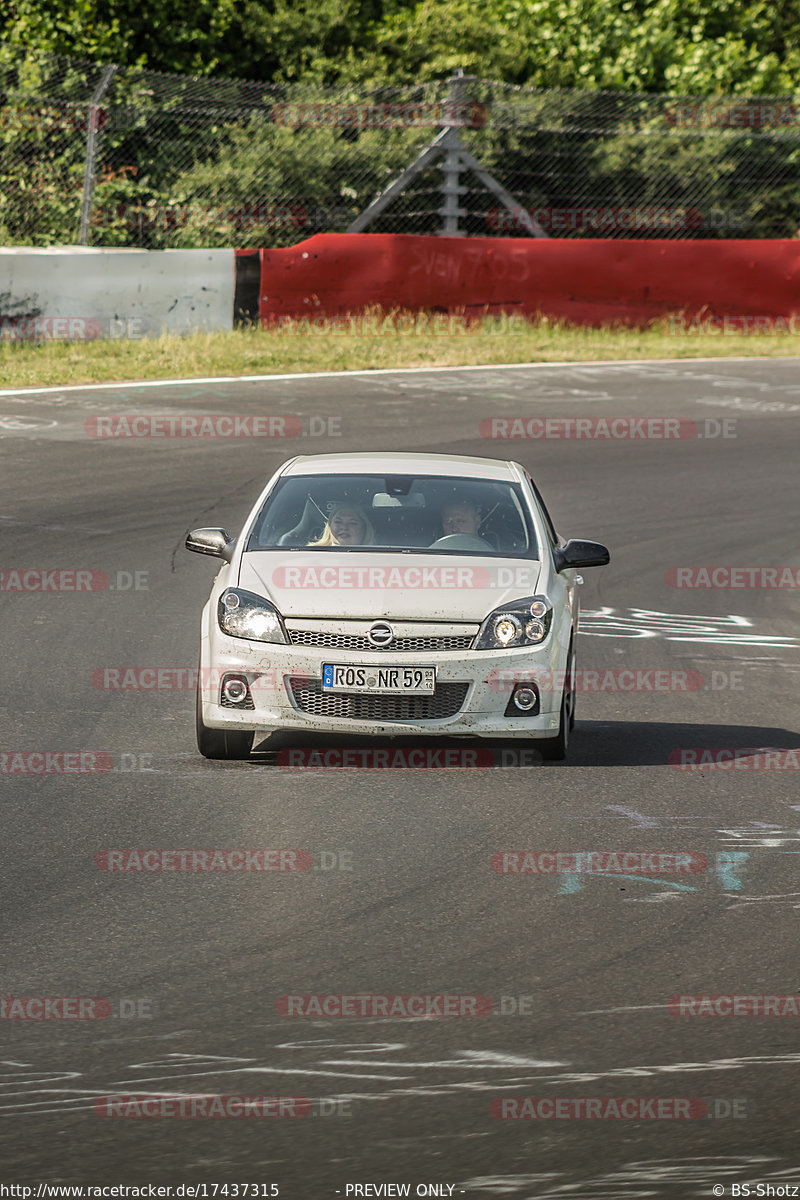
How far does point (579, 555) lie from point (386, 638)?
1.51 meters

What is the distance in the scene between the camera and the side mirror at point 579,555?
356 inches

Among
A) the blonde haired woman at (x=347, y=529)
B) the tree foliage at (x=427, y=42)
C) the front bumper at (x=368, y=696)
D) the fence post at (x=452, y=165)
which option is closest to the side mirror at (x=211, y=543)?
the blonde haired woman at (x=347, y=529)

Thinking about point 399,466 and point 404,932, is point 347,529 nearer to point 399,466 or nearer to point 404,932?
point 399,466

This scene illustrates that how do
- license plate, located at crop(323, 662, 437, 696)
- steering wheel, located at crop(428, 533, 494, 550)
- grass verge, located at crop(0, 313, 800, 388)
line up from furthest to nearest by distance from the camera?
grass verge, located at crop(0, 313, 800, 388), steering wheel, located at crop(428, 533, 494, 550), license plate, located at crop(323, 662, 437, 696)

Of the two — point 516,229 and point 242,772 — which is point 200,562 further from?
point 516,229

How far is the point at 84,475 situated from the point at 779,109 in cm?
1984

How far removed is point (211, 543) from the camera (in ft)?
29.7

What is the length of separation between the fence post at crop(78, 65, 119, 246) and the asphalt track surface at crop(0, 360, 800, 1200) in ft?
44.0

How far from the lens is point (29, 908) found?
6008 millimetres

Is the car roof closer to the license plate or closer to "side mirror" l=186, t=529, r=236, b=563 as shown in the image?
"side mirror" l=186, t=529, r=236, b=563

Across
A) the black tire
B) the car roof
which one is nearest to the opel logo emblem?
the black tire

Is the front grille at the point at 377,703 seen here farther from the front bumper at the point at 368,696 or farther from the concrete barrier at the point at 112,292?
the concrete barrier at the point at 112,292

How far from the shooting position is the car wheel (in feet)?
27.2

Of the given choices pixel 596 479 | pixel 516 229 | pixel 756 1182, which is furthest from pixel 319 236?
pixel 756 1182
